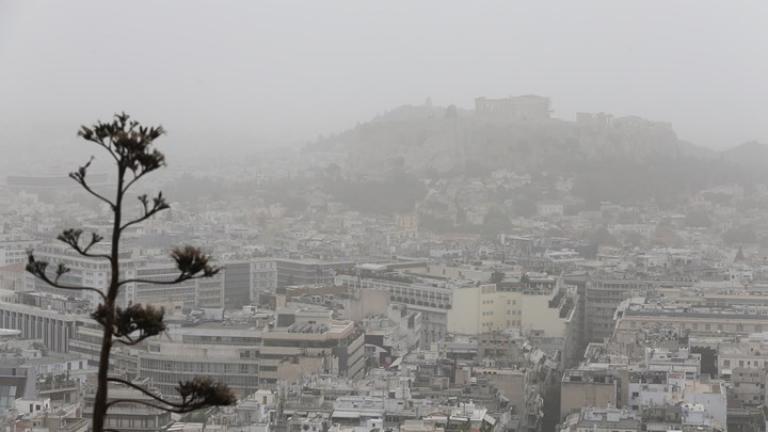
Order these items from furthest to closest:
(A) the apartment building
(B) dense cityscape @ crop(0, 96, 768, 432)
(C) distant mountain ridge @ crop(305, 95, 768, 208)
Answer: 1. (C) distant mountain ridge @ crop(305, 95, 768, 208)
2. (A) the apartment building
3. (B) dense cityscape @ crop(0, 96, 768, 432)

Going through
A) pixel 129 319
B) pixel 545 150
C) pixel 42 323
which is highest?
pixel 545 150

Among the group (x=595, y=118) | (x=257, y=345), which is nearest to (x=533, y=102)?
(x=595, y=118)

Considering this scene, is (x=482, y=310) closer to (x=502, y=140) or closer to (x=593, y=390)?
(x=593, y=390)

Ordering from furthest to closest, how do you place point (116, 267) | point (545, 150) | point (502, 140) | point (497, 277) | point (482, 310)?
point (502, 140)
point (545, 150)
point (497, 277)
point (482, 310)
point (116, 267)

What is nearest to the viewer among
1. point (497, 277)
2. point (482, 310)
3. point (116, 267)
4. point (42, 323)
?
point (116, 267)

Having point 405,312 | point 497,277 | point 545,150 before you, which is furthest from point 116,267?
point 545,150

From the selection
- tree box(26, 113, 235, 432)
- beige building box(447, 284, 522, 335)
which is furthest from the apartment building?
tree box(26, 113, 235, 432)

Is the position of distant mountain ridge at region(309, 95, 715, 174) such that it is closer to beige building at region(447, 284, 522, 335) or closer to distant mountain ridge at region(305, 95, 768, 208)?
distant mountain ridge at region(305, 95, 768, 208)

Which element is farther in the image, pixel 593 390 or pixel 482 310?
pixel 482 310

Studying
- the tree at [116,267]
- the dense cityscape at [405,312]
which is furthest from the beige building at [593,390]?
the tree at [116,267]

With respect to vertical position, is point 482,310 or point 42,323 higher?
point 482,310

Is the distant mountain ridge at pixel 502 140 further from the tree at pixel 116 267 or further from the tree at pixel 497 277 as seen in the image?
the tree at pixel 116 267

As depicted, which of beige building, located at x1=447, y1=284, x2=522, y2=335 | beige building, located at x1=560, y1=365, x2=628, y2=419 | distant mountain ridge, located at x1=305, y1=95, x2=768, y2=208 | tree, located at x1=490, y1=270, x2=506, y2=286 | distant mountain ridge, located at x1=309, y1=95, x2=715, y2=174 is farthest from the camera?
distant mountain ridge, located at x1=309, y1=95, x2=715, y2=174

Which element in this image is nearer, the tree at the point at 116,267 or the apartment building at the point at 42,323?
the tree at the point at 116,267
